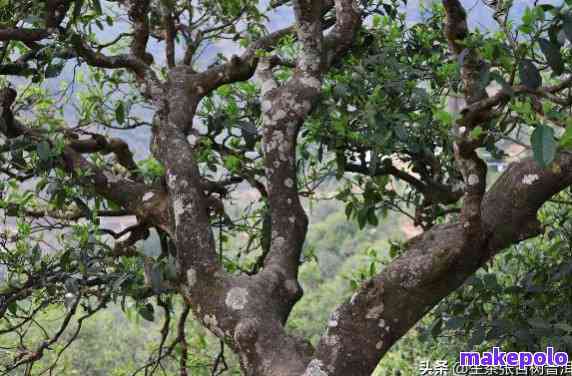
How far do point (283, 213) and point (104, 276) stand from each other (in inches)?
19.3

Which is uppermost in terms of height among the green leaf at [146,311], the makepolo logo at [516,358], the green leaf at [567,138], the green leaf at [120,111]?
the green leaf at [120,111]

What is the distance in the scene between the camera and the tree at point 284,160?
1.53 meters

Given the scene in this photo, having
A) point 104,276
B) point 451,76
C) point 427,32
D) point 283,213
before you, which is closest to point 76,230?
point 104,276

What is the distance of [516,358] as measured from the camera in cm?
220

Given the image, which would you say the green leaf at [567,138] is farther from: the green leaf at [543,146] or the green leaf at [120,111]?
the green leaf at [120,111]

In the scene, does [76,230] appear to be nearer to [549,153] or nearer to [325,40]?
[325,40]

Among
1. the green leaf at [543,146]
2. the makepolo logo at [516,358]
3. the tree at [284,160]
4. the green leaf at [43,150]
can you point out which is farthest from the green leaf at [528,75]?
the green leaf at [43,150]

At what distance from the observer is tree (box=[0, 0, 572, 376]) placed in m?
1.53

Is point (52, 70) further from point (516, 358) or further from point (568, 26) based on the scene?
point (516, 358)

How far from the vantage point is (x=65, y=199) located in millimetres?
2113

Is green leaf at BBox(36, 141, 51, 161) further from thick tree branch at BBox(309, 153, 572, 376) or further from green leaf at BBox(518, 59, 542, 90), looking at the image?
→ green leaf at BBox(518, 59, 542, 90)

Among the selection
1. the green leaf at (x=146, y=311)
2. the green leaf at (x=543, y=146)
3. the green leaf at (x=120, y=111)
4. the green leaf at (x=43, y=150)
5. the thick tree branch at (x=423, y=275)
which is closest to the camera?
the green leaf at (x=543, y=146)

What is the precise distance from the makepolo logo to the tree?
1.57 ft

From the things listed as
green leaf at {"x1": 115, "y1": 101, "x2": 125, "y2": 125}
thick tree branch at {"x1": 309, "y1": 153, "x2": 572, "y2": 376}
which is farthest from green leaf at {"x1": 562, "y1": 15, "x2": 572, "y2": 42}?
green leaf at {"x1": 115, "y1": 101, "x2": 125, "y2": 125}
